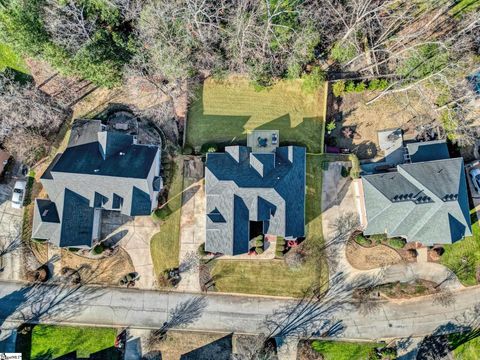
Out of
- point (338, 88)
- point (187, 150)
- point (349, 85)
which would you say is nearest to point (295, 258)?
point (187, 150)

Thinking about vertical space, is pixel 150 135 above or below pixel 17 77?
below

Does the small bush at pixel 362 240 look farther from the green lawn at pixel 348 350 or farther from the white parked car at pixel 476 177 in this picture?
the white parked car at pixel 476 177

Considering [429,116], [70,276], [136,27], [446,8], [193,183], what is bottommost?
[70,276]

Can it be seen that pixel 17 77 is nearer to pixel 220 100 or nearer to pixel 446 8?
pixel 220 100

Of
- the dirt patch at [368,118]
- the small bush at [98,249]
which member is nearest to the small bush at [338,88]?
the dirt patch at [368,118]

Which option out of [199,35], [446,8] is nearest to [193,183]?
[199,35]

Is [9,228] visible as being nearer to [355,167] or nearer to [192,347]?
[192,347]
